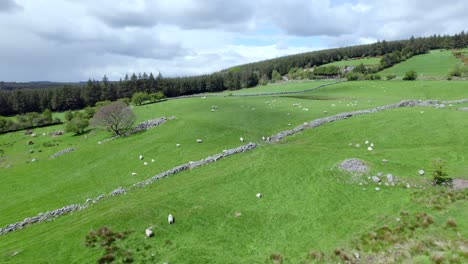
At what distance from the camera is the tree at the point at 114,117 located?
63.3 meters

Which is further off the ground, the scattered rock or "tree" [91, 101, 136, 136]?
"tree" [91, 101, 136, 136]

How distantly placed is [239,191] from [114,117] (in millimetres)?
44079

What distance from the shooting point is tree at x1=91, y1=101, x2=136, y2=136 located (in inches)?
2493

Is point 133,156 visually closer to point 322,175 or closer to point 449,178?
point 322,175

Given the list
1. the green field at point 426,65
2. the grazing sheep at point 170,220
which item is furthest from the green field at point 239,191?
the green field at point 426,65

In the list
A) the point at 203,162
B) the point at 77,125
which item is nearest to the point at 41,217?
the point at 203,162

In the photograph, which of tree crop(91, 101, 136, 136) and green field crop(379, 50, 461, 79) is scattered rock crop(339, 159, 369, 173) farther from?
green field crop(379, 50, 461, 79)

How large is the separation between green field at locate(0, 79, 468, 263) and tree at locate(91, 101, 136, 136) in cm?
894

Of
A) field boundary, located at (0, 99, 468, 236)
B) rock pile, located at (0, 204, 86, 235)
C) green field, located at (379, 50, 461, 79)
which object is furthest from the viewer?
green field, located at (379, 50, 461, 79)

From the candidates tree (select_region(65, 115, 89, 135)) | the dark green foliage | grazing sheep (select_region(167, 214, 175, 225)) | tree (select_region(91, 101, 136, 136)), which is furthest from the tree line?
the dark green foliage

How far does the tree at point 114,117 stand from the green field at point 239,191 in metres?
8.94

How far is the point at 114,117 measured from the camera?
6353 cm

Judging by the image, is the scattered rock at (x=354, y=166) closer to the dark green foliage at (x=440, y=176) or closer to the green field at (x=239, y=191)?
the green field at (x=239, y=191)

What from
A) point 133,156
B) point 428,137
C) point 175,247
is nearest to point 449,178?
point 428,137
